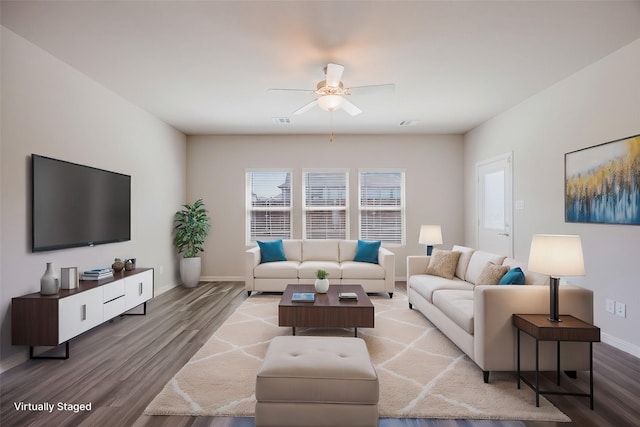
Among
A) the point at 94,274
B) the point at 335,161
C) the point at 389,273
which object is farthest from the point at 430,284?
the point at 94,274

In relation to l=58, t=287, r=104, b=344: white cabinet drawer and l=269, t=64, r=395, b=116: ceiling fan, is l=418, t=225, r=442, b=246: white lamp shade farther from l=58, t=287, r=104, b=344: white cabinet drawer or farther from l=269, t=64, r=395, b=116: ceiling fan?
l=58, t=287, r=104, b=344: white cabinet drawer

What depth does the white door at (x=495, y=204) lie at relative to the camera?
5113 millimetres

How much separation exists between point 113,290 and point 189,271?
2360 millimetres

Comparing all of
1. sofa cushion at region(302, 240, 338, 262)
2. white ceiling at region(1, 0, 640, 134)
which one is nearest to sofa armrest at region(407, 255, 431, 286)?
sofa cushion at region(302, 240, 338, 262)

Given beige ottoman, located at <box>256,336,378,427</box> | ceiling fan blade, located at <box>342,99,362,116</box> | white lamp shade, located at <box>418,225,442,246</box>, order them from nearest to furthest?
beige ottoman, located at <box>256,336,378,427</box> → ceiling fan blade, located at <box>342,99,362,116</box> → white lamp shade, located at <box>418,225,442,246</box>

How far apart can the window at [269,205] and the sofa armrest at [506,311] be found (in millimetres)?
4533

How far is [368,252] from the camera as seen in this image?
575cm

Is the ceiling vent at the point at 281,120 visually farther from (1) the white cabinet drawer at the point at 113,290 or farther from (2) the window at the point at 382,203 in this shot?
(1) the white cabinet drawer at the point at 113,290

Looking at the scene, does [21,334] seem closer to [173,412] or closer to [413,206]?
[173,412]

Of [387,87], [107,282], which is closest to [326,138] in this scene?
[387,87]

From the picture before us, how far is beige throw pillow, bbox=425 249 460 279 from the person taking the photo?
437 cm

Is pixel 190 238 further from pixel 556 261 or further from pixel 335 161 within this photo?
pixel 556 261

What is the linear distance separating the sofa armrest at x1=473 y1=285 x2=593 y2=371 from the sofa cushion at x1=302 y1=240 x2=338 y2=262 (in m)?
3.55

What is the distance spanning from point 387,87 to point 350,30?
2.27 feet
